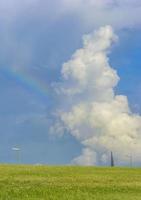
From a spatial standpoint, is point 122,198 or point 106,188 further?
point 106,188

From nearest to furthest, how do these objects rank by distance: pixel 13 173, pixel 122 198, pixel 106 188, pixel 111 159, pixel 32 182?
pixel 122 198
pixel 106 188
pixel 32 182
pixel 13 173
pixel 111 159

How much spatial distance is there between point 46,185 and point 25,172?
767 inches

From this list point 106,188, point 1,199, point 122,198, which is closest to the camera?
point 1,199

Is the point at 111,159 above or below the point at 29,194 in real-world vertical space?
above

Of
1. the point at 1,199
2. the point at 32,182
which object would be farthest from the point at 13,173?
the point at 1,199

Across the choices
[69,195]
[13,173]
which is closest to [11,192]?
[69,195]

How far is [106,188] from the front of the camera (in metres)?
50.4

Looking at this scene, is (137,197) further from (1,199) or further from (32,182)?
(32,182)

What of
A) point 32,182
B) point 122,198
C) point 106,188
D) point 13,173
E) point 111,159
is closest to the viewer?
point 122,198

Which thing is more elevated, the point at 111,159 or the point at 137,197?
the point at 111,159

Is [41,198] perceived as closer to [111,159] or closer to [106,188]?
[106,188]

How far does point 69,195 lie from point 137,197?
5193 mm

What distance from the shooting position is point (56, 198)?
40.6 m

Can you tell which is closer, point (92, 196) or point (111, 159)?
point (92, 196)
